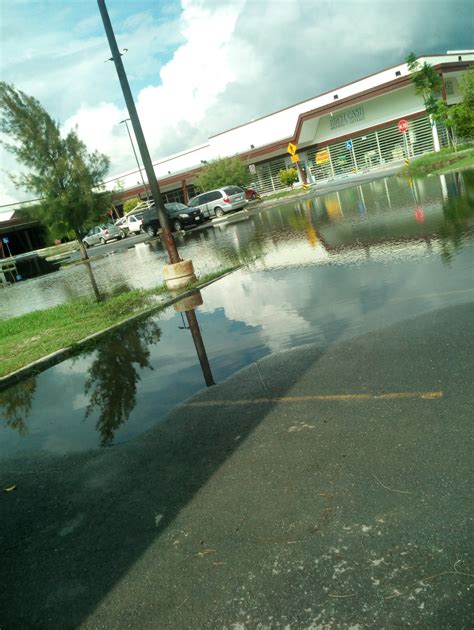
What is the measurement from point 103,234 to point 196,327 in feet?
140

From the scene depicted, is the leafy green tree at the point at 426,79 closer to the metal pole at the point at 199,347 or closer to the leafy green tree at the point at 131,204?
the leafy green tree at the point at 131,204

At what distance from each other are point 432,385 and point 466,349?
2.65 ft

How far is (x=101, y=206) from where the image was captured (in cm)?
3194

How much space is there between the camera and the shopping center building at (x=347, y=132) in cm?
4838

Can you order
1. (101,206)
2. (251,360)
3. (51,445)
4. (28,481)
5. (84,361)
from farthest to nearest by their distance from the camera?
(101,206) → (84,361) → (251,360) → (51,445) → (28,481)

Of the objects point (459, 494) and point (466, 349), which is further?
point (466, 349)

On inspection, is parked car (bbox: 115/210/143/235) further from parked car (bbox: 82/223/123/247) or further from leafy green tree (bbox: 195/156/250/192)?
leafy green tree (bbox: 195/156/250/192)

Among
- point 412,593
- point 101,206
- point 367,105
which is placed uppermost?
point 367,105

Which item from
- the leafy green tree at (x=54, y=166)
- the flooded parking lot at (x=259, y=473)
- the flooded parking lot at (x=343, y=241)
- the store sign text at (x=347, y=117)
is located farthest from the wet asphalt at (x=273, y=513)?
the store sign text at (x=347, y=117)

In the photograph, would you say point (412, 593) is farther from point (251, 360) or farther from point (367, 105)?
point (367, 105)

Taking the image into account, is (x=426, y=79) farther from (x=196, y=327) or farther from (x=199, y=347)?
(x=199, y=347)

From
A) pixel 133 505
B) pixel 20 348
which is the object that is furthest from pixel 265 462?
pixel 20 348

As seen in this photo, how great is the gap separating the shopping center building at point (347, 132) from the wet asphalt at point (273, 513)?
41424 millimetres

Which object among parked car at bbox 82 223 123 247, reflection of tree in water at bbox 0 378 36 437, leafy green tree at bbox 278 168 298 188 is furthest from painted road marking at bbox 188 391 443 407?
leafy green tree at bbox 278 168 298 188
